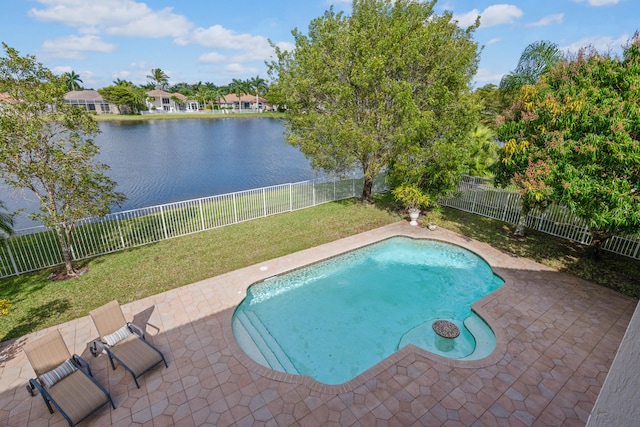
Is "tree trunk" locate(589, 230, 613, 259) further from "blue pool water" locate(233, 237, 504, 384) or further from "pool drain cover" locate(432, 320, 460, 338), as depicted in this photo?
"pool drain cover" locate(432, 320, 460, 338)

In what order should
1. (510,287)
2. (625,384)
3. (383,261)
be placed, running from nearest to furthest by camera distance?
(625,384), (510,287), (383,261)

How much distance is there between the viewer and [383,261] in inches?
451

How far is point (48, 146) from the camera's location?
8281 mm

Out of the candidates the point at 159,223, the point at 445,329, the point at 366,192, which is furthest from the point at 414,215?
the point at 159,223

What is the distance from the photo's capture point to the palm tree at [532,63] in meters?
18.5

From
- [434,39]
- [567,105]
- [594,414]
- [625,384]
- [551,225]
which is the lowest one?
[551,225]

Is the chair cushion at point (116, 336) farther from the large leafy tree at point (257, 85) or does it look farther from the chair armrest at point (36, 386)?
the large leafy tree at point (257, 85)

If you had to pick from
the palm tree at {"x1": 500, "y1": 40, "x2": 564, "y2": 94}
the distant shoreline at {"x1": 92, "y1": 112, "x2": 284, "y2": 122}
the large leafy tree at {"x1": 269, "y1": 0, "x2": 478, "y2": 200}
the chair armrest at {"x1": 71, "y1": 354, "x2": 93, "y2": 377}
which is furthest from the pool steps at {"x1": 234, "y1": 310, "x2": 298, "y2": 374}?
the distant shoreline at {"x1": 92, "y1": 112, "x2": 284, "y2": 122}

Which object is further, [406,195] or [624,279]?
[406,195]

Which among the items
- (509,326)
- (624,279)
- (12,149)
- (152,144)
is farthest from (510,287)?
(152,144)

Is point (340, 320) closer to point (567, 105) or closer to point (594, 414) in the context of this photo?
point (594, 414)

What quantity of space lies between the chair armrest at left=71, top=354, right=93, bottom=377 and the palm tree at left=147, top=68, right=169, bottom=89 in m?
106

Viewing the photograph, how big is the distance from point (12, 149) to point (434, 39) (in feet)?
45.6

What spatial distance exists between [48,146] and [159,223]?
4583mm
